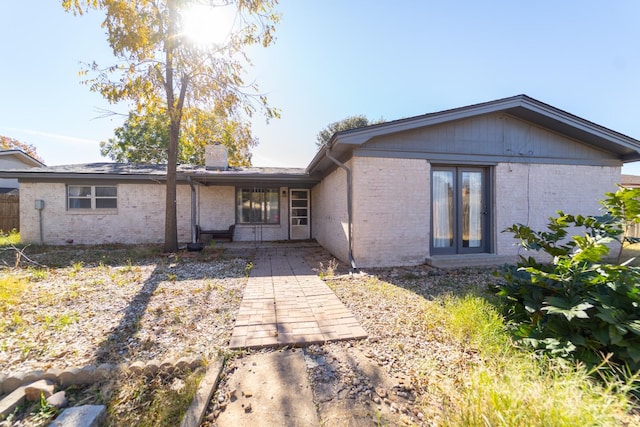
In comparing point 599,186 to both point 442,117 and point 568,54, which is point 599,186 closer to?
Result: point 568,54

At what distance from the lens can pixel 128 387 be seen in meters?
2.04

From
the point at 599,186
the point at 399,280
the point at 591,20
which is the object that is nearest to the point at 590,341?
the point at 399,280

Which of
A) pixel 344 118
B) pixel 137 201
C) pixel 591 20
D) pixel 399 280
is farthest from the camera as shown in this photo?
pixel 344 118

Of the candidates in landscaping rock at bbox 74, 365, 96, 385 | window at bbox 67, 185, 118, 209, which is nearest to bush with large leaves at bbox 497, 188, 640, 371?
landscaping rock at bbox 74, 365, 96, 385

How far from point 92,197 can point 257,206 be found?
6141 millimetres

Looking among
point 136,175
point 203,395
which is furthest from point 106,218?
point 203,395

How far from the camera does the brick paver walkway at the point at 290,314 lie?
110 inches

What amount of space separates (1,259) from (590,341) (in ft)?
40.1

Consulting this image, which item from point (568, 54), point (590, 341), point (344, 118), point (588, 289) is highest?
point (344, 118)

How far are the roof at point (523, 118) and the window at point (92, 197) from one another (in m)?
8.64

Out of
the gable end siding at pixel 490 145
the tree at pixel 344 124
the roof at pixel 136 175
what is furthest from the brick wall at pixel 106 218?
the tree at pixel 344 124

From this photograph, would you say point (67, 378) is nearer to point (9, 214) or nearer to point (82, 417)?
point (82, 417)

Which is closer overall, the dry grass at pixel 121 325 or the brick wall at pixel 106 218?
the dry grass at pixel 121 325

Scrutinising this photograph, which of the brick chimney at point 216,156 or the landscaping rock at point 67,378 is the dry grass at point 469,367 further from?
the brick chimney at point 216,156
